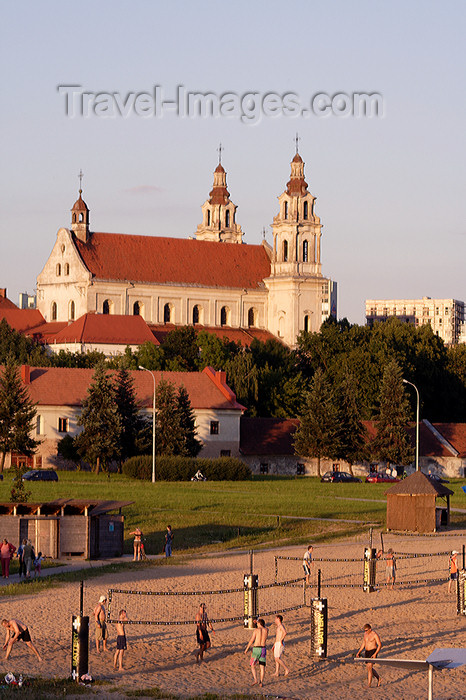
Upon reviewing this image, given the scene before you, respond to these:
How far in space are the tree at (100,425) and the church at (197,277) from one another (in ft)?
193

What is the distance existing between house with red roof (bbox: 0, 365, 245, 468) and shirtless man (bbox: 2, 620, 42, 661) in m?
48.5

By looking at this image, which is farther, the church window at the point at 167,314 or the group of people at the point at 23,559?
the church window at the point at 167,314

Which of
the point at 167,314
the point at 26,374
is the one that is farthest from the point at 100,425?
the point at 167,314

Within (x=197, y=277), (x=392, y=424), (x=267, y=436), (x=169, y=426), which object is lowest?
(x=267, y=436)

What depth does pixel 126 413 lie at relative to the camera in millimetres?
76500

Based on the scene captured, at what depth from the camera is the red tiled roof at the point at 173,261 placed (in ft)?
452

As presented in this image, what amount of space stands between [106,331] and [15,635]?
97373mm

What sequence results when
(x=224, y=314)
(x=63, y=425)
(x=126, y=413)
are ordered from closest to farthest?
(x=126, y=413), (x=63, y=425), (x=224, y=314)

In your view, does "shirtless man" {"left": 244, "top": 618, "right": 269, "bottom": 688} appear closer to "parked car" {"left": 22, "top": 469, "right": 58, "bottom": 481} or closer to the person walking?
the person walking

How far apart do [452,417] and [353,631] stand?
256ft

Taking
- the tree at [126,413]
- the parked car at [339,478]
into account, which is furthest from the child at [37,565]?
the parked car at [339,478]

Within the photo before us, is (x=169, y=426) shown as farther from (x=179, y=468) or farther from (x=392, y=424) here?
(x=392, y=424)

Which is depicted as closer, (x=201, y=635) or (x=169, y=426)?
(x=201, y=635)

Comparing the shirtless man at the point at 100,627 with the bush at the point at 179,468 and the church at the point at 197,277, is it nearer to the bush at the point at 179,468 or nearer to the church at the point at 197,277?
the bush at the point at 179,468
